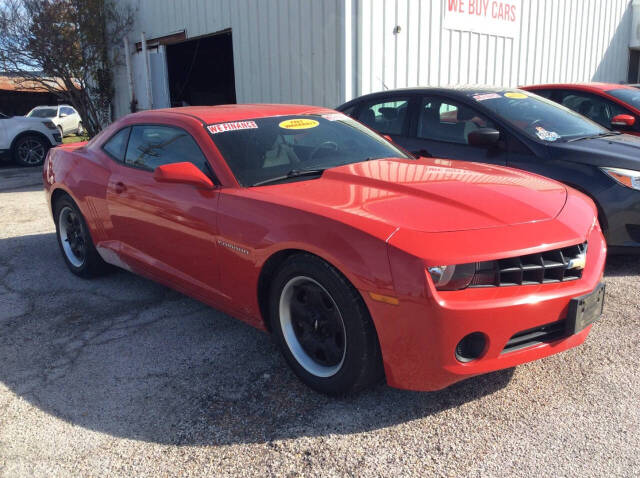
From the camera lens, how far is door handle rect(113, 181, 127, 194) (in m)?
3.93

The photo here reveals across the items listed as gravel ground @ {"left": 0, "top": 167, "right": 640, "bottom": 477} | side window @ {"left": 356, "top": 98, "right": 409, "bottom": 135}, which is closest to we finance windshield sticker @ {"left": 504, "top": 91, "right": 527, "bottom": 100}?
side window @ {"left": 356, "top": 98, "right": 409, "bottom": 135}

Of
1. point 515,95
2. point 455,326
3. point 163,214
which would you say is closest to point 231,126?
point 163,214

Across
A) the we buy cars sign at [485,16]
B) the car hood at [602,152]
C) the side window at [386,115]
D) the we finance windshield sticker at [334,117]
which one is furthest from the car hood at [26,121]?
the car hood at [602,152]

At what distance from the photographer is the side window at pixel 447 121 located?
16.9 feet

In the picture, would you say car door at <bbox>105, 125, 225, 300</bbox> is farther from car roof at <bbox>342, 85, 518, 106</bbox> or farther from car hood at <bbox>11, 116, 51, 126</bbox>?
car hood at <bbox>11, 116, 51, 126</bbox>

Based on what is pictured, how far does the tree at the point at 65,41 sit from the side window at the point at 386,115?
8997mm

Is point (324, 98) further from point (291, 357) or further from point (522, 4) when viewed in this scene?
point (291, 357)

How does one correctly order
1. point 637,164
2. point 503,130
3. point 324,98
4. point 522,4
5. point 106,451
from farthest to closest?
point 522,4
point 324,98
point 503,130
point 637,164
point 106,451

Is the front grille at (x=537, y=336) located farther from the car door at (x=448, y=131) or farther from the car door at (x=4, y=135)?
the car door at (x=4, y=135)

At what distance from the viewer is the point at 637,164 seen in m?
4.38

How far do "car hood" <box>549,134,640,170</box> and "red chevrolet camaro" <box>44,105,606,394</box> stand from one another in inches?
53.1

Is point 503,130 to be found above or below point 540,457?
above

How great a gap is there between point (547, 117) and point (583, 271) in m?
2.96

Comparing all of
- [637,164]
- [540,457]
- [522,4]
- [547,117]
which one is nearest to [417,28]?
[522,4]
